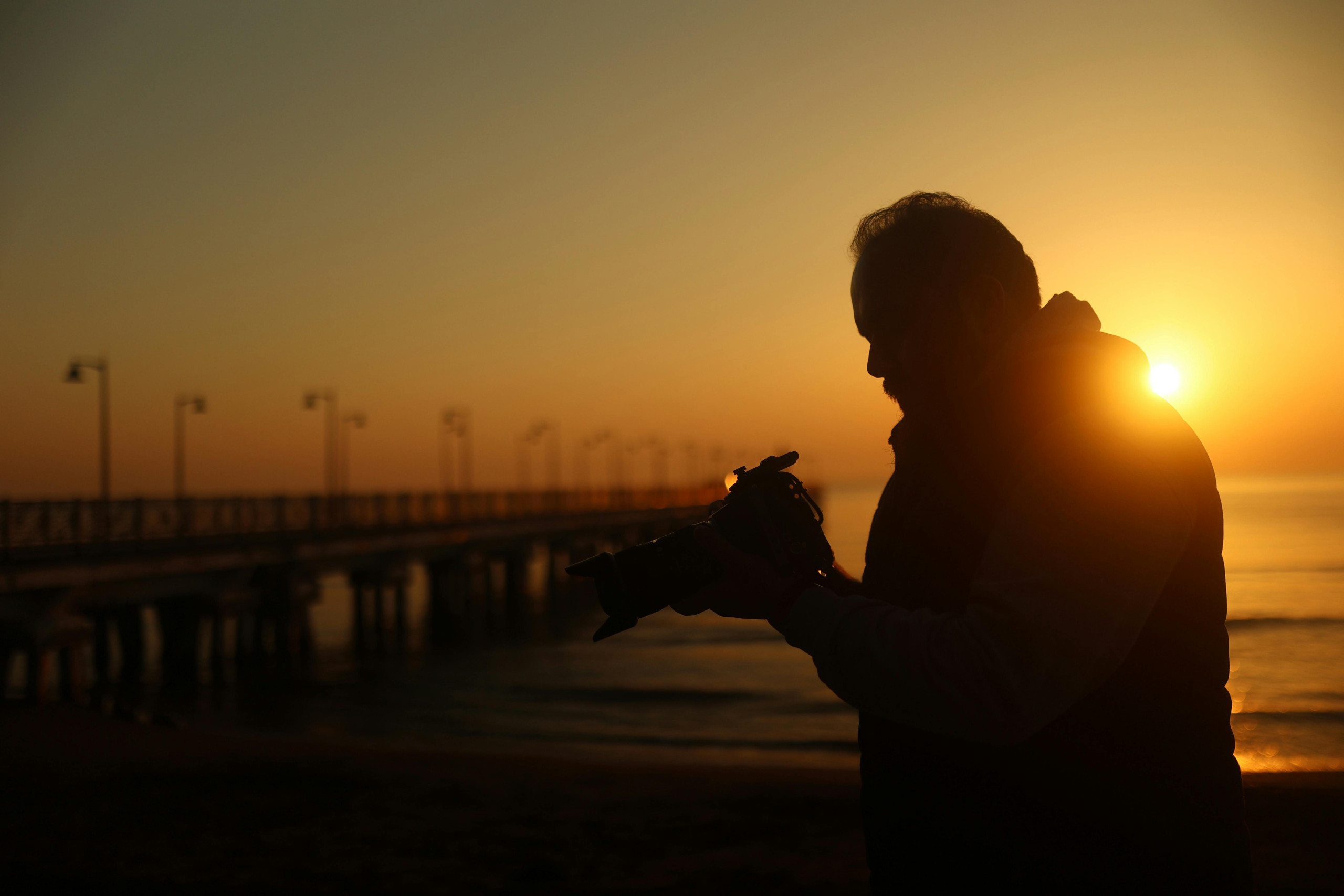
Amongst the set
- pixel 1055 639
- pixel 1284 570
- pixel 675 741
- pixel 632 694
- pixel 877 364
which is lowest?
pixel 1284 570

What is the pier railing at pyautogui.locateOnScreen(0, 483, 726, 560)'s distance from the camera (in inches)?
822

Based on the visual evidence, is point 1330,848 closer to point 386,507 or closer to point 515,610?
point 386,507

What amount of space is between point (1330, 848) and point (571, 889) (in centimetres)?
648

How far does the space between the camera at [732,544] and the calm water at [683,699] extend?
17.5m

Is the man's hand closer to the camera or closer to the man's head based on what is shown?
the camera

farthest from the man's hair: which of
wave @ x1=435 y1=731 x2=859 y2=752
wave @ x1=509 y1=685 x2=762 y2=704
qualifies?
wave @ x1=509 y1=685 x2=762 y2=704

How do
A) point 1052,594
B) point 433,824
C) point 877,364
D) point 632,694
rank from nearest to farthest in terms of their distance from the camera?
point 1052,594
point 877,364
point 433,824
point 632,694

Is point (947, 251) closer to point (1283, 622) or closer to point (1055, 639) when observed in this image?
point (1055, 639)

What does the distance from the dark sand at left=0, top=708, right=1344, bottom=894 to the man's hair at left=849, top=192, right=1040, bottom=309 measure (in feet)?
22.3

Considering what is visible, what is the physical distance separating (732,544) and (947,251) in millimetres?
556

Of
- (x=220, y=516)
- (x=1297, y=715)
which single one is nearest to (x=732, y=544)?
(x=1297, y=715)

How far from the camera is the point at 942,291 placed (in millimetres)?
1489

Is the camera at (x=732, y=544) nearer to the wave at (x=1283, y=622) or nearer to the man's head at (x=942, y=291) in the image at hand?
the man's head at (x=942, y=291)

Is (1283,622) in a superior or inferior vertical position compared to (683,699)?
inferior
